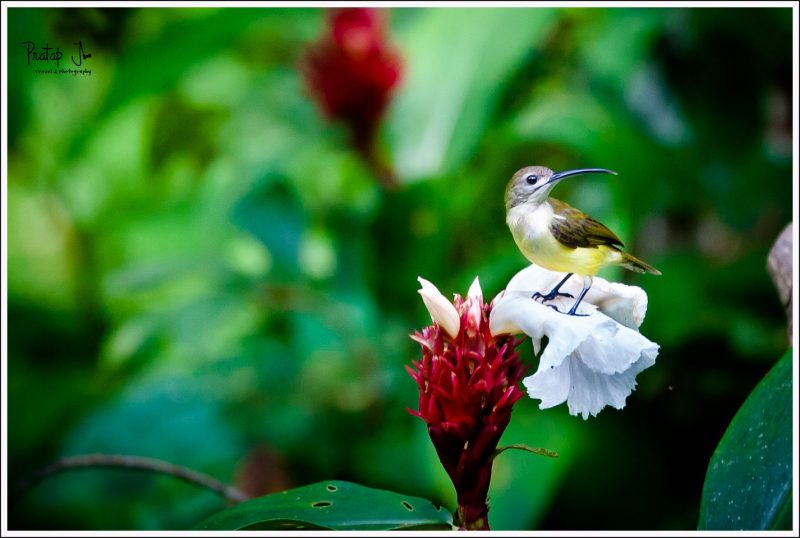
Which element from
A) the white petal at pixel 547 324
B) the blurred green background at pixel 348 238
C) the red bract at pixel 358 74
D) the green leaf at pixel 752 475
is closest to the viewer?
the white petal at pixel 547 324

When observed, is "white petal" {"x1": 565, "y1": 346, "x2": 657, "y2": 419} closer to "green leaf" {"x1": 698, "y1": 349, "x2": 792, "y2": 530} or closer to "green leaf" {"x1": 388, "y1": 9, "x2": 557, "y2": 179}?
"green leaf" {"x1": 698, "y1": 349, "x2": 792, "y2": 530}

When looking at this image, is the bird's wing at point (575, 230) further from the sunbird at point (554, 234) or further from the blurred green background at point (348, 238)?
the blurred green background at point (348, 238)

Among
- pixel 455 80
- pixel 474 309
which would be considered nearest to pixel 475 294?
pixel 474 309

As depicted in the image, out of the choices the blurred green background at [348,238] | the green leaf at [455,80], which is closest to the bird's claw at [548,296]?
the blurred green background at [348,238]

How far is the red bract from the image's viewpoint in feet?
3.25

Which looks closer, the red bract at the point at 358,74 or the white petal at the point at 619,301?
the white petal at the point at 619,301

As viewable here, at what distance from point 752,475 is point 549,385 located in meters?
0.20

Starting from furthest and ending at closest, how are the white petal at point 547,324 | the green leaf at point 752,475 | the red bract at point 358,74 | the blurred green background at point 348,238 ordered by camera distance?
the red bract at point 358,74
the blurred green background at point 348,238
the green leaf at point 752,475
the white petal at point 547,324

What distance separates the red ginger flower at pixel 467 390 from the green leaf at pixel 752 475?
0.15 meters

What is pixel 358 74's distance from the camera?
0.99 metres

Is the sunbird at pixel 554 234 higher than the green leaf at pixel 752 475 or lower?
higher

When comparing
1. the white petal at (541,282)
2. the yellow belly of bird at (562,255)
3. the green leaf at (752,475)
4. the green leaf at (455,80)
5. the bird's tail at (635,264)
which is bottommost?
the green leaf at (752,475)

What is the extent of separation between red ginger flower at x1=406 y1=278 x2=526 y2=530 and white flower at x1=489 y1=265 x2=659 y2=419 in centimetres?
2

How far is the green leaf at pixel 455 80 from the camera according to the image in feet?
3.20
